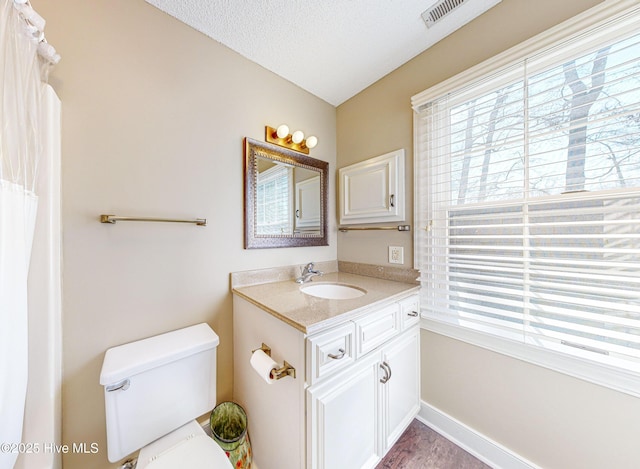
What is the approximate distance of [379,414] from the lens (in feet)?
3.62

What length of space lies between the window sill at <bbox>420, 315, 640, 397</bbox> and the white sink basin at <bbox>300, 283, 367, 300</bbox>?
59 centimetres

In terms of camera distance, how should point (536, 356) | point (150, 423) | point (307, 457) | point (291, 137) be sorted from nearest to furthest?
point (307, 457)
point (150, 423)
point (536, 356)
point (291, 137)

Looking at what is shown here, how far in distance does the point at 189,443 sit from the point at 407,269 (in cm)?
144

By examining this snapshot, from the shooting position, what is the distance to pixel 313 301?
1101mm

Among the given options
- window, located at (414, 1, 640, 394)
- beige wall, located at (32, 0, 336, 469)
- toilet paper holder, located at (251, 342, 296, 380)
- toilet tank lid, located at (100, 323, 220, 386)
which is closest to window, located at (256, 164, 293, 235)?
beige wall, located at (32, 0, 336, 469)

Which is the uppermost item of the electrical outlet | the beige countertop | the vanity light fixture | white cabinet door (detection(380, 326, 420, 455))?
the vanity light fixture

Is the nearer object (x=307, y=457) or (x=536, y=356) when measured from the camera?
(x=307, y=457)

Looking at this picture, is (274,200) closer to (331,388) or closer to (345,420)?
(331,388)

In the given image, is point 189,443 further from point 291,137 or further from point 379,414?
point 291,137

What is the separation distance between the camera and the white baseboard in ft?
3.63

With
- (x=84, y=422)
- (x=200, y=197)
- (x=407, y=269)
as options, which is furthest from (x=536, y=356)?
(x=84, y=422)

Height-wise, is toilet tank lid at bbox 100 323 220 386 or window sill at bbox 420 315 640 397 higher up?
toilet tank lid at bbox 100 323 220 386

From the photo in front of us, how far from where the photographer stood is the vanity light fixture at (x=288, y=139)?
1.53 metres

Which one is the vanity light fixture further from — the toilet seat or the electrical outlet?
the toilet seat
